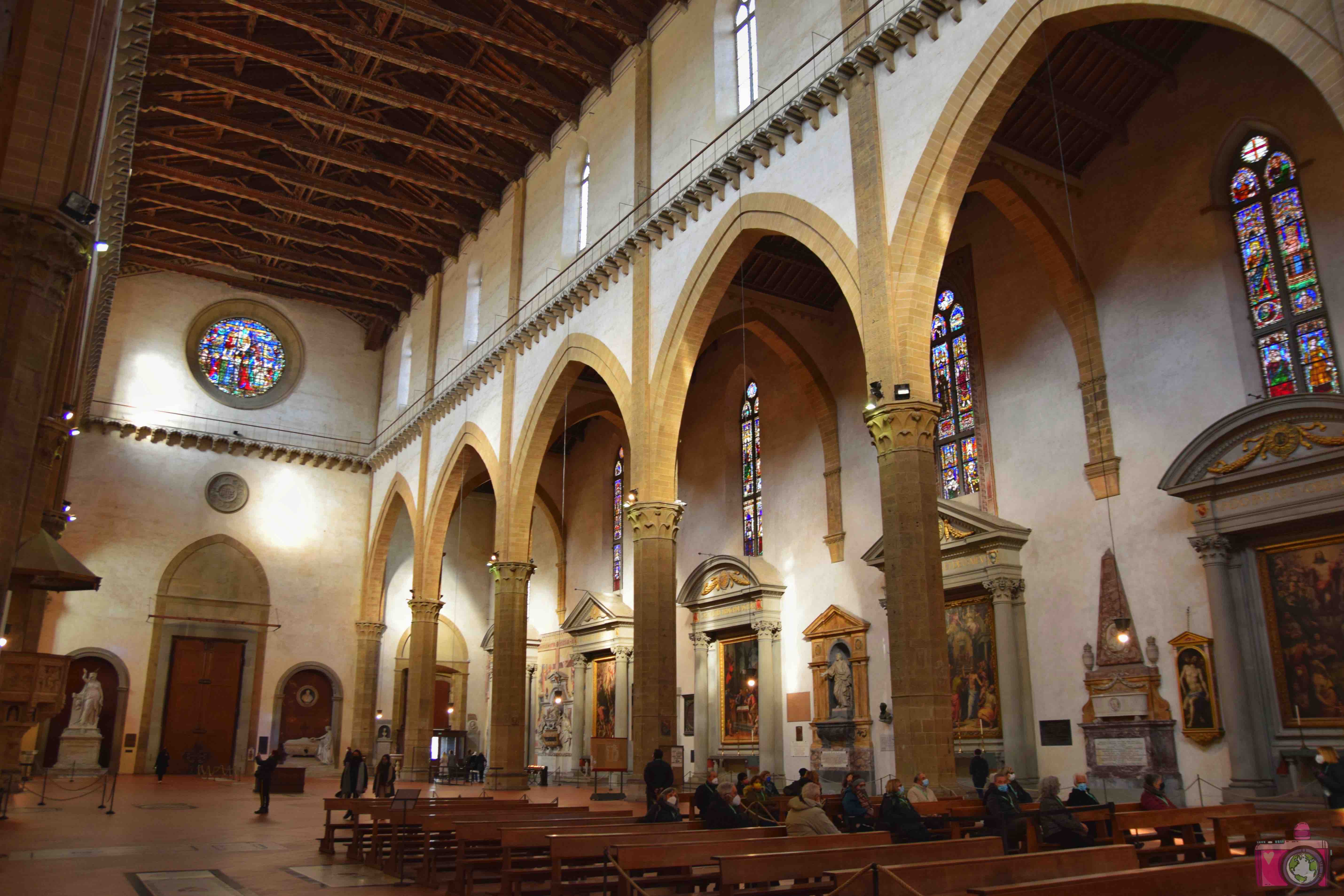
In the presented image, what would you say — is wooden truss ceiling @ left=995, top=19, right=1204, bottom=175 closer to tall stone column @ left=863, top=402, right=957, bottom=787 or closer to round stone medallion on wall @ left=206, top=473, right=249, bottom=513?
tall stone column @ left=863, top=402, right=957, bottom=787

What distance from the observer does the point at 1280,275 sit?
12.7 m

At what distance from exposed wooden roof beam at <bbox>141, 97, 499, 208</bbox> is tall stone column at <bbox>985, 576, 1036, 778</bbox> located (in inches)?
592

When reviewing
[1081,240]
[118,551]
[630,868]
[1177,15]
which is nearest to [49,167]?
[630,868]

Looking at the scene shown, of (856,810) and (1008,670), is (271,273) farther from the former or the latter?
(856,810)

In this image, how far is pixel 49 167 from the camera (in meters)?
8.95

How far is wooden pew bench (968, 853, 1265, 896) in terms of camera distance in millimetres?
4223

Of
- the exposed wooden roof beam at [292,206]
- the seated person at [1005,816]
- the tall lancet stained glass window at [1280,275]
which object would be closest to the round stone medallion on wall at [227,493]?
the exposed wooden roof beam at [292,206]

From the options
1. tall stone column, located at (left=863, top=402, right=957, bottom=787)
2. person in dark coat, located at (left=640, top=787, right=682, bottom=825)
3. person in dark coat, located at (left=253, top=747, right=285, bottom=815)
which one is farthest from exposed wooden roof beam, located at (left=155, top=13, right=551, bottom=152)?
person in dark coat, located at (left=640, top=787, right=682, bottom=825)

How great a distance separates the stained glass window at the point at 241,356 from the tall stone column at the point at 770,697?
17.1 meters

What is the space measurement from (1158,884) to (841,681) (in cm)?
1362

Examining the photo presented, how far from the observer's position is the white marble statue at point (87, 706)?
23.9 meters

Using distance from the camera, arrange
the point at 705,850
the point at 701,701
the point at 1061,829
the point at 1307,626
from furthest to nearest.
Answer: the point at 701,701
the point at 1307,626
the point at 1061,829
the point at 705,850

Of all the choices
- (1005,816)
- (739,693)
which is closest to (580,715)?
(739,693)

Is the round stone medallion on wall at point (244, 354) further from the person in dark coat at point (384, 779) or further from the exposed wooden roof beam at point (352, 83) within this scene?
the person in dark coat at point (384, 779)
